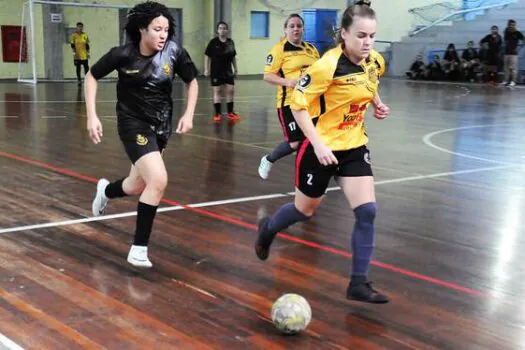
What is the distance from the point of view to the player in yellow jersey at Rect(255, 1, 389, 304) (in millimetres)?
4102

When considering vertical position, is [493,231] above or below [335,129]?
below

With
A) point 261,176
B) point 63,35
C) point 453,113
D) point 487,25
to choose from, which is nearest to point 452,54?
point 487,25

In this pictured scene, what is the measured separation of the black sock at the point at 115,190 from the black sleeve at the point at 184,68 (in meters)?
1.05

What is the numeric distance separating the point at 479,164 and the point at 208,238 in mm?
5125

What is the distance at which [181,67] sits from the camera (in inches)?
200

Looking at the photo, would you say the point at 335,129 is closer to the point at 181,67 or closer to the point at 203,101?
the point at 181,67

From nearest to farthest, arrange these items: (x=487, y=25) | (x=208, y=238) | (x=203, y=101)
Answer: (x=208, y=238) → (x=203, y=101) → (x=487, y=25)

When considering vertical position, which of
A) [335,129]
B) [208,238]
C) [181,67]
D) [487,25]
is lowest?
[208,238]

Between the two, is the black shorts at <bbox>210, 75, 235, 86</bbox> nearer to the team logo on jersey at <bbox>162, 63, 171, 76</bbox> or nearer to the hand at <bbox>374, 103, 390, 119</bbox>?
the team logo on jersey at <bbox>162, 63, 171, 76</bbox>

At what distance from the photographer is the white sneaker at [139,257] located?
4.86 meters

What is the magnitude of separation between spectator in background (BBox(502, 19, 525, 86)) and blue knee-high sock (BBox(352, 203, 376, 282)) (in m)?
22.4

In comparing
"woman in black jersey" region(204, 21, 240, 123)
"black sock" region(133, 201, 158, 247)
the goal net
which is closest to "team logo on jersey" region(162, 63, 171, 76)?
"black sock" region(133, 201, 158, 247)

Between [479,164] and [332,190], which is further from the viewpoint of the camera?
[479,164]

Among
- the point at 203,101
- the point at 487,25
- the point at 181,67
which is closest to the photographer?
the point at 181,67
